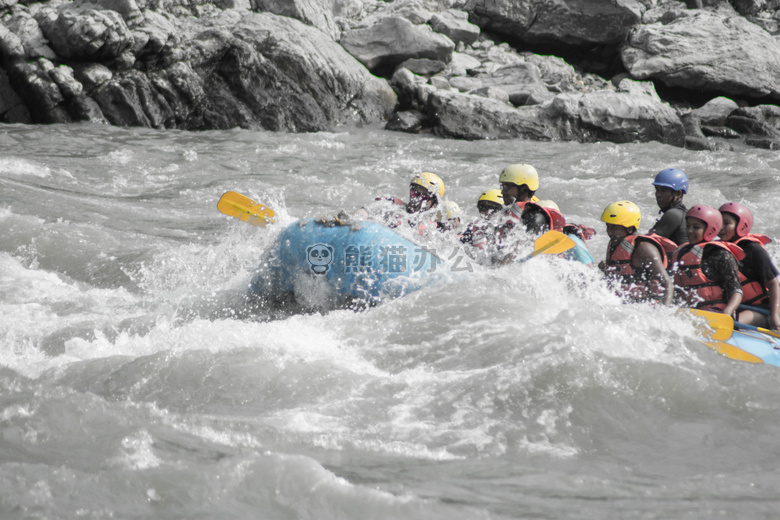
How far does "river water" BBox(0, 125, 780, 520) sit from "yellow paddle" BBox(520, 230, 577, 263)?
160mm

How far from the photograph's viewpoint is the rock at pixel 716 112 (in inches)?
619

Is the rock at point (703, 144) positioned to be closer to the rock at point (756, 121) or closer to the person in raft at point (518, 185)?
the rock at point (756, 121)

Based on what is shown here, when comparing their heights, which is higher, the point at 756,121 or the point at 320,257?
the point at 320,257

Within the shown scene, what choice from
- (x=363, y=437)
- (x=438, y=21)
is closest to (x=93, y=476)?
(x=363, y=437)

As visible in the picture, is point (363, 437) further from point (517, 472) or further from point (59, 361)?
point (59, 361)

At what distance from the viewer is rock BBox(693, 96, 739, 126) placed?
619 inches

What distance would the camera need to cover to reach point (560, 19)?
21.0 meters

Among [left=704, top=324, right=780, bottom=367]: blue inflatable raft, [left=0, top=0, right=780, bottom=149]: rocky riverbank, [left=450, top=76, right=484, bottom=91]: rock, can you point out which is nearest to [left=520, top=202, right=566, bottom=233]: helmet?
[left=704, top=324, right=780, bottom=367]: blue inflatable raft

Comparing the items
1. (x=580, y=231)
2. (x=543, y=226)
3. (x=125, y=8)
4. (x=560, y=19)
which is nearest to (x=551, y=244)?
(x=543, y=226)

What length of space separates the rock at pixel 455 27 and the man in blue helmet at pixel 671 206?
16188 millimetres

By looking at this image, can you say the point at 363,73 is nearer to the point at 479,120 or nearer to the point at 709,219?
the point at 479,120

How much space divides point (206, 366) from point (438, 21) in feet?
62.0

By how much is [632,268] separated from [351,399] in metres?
2.36

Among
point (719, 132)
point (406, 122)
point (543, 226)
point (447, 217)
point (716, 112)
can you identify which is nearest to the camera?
point (543, 226)
